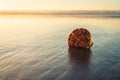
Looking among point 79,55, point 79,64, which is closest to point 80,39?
point 79,55

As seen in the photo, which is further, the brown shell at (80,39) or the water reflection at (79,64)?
the brown shell at (80,39)

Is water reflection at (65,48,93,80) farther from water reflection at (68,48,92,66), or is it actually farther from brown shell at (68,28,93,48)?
brown shell at (68,28,93,48)

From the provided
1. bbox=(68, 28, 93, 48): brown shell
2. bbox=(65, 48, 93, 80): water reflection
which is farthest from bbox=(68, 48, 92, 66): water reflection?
bbox=(68, 28, 93, 48): brown shell

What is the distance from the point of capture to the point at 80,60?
9.62m

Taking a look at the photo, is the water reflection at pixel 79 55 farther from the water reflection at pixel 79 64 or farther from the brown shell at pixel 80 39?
the brown shell at pixel 80 39

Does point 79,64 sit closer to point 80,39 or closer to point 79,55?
point 79,55

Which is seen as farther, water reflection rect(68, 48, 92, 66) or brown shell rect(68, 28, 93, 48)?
brown shell rect(68, 28, 93, 48)

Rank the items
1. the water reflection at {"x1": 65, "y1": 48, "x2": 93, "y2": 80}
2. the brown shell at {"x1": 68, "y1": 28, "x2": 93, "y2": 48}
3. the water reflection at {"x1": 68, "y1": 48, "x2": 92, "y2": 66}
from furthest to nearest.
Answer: the brown shell at {"x1": 68, "y1": 28, "x2": 93, "y2": 48} → the water reflection at {"x1": 68, "y1": 48, "x2": 92, "y2": 66} → the water reflection at {"x1": 65, "y1": 48, "x2": 93, "y2": 80}

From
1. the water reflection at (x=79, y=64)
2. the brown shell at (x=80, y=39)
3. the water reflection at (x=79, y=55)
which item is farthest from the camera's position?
the brown shell at (x=80, y=39)

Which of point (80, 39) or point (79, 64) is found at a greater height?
point (80, 39)

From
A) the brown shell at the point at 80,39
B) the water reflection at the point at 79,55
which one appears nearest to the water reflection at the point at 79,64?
the water reflection at the point at 79,55

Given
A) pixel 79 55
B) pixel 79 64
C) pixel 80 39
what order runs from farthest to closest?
pixel 80 39
pixel 79 55
pixel 79 64

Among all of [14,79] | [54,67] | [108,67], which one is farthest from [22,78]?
[108,67]

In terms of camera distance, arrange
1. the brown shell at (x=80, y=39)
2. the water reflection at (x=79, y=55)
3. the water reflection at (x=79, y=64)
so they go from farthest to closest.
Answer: the brown shell at (x=80, y=39)
the water reflection at (x=79, y=55)
the water reflection at (x=79, y=64)
